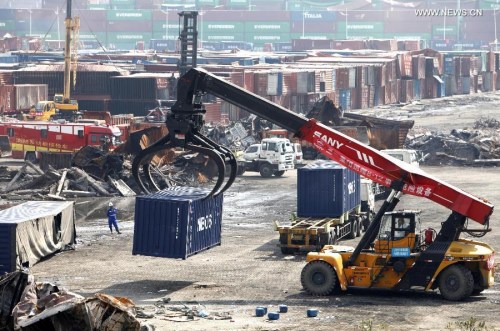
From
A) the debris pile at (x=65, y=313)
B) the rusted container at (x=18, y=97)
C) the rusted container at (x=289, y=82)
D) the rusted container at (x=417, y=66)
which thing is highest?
the rusted container at (x=417, y=66)

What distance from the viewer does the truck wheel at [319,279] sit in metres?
27.7

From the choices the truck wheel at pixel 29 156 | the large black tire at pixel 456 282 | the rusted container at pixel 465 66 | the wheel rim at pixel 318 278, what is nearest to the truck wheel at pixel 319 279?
the wheel rim at pixel 318 278

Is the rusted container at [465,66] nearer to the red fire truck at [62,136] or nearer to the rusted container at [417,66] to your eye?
the rusted container at [417,66]

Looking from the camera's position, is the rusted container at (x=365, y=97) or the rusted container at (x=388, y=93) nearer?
the rusted container at (x=365, y=97)

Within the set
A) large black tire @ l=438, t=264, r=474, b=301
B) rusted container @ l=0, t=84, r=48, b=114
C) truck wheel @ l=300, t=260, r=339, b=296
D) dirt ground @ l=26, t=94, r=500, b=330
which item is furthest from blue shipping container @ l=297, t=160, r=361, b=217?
rusted container @ l=0, t=84, r=48, b=114

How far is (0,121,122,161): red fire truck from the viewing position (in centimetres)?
6016

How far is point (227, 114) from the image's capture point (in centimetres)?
8612

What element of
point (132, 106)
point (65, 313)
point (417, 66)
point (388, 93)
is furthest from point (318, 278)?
point (417, 66)

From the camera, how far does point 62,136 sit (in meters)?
60.4

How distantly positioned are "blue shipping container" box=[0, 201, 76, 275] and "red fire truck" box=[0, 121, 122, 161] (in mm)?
22839

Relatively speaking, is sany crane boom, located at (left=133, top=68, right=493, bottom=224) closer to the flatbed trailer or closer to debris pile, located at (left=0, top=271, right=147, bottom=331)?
debris pile, located at (left=0, top=271, right=147, bottom=331)

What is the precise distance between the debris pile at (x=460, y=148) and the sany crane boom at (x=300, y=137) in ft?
120

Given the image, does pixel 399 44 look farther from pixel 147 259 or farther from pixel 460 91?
pixel 147 259

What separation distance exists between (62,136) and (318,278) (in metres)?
35.3
